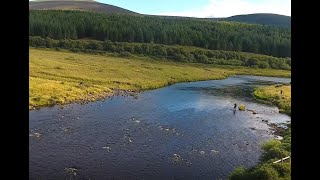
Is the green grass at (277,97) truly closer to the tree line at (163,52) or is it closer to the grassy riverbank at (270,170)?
the grassy riverbank at (270,170)

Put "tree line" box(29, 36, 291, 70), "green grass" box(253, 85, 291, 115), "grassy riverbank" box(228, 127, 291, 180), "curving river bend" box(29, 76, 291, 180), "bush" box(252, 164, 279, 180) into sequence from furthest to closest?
"tree line" box(29, 36, 291, 70) → "green grass" box(253, 85, 291, 115) → "curving river bend" box(29, 76, 291, 180) → "grassy riverbank" box(228, 127, 291, 180) → "bush" box(252, 164, 279, 180)

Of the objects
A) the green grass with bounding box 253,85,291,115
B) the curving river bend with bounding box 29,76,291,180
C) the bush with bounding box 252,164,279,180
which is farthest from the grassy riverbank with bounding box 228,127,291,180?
the green grass with bounding box 253,85,291,115

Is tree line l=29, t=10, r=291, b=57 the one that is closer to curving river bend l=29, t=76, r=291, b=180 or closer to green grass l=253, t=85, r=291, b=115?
green grass l=253, t=85, r=291, b=115

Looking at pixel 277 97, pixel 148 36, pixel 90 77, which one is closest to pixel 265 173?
pixel 277 97
